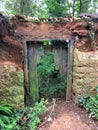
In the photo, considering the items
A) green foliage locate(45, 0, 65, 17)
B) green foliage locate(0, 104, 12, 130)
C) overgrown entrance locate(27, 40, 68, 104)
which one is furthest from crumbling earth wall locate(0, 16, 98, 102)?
green foliage locate(45, 0, 65, 17)

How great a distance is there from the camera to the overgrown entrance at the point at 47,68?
5625 mm

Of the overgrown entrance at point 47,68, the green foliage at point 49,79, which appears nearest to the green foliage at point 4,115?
the overgrown entrance at point 47,68

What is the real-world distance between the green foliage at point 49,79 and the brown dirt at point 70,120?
0.64 m

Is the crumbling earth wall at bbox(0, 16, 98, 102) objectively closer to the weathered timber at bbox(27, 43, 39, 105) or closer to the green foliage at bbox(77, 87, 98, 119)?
the green foliage at bbox(77, 87, 98, 119)

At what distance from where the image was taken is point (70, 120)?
5.09m

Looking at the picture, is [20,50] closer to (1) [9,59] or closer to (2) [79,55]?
(1) [9,59]

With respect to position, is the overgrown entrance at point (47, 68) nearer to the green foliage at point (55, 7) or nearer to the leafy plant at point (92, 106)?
the leafy plant at point (92, 106)

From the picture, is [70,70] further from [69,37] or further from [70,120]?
[70,120]

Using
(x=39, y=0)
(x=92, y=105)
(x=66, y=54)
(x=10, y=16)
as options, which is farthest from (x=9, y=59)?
(x=39, y=0)

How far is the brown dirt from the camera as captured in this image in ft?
16.1

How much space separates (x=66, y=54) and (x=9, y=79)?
1.66 metres

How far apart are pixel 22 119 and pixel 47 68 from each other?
1731 mm

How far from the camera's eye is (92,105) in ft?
17.6

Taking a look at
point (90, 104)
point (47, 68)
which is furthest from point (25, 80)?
point (90, 104)
